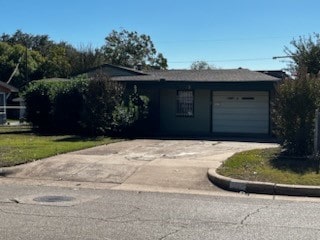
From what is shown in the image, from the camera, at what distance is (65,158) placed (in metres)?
14.9

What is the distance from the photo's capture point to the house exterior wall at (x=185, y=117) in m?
25.9

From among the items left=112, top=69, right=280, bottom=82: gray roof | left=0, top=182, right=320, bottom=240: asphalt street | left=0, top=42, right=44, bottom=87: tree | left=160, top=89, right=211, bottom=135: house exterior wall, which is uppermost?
left=0, top=42, right=44, bottom=87: tree

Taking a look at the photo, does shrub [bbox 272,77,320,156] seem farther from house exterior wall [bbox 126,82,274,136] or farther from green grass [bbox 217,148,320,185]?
house exterior wall [bbox 126,82,274,136]

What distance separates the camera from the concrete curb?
34.9 ft

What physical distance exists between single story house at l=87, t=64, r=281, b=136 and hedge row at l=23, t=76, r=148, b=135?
127 cm

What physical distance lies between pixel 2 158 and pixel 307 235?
981 centimetres

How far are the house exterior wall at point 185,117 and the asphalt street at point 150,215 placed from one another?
49.9 feet

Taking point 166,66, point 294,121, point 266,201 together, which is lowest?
point 266,201

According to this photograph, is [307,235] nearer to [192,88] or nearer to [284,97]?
[284,97]

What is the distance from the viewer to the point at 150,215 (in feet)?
27.0

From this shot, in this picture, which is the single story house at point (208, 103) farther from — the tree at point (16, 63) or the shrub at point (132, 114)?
the tree at point (16, 63)

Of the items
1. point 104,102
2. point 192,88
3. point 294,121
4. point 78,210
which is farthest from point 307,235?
point 192,88

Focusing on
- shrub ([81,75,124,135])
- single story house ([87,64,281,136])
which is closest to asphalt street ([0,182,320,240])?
shrub ([81,75,124,135])

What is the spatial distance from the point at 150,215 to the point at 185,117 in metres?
18.2
